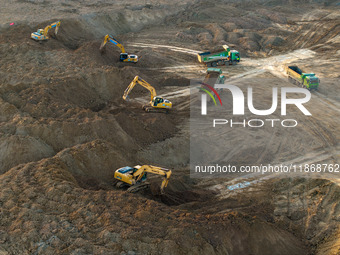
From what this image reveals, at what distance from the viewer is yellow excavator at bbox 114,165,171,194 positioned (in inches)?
701

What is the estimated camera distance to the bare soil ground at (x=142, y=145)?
46.1ft

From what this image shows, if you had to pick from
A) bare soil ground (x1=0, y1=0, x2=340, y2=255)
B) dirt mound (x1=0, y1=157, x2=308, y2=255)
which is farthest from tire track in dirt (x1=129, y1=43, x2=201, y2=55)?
dirt mound (x1=0, y1=157, x2=308, y2=255)

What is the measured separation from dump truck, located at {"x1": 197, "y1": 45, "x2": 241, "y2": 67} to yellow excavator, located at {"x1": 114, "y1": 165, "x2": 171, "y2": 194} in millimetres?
→ 19993

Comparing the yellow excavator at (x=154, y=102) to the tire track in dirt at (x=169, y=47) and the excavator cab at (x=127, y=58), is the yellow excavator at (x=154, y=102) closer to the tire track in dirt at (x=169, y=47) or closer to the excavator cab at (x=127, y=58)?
the excavator cab at (x=127, y=58)

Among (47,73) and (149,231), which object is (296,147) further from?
(47,73)

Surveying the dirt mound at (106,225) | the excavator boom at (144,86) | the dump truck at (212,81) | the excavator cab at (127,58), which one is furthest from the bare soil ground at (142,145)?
the dump truck at (212,81)

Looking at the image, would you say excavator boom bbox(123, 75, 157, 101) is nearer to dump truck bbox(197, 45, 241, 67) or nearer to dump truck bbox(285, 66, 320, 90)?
dump truck bbox(197, 45, 241, 67)

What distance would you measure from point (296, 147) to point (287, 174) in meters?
3.14

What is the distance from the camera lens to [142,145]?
22.6 metres

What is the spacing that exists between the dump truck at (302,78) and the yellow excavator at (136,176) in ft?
58.9

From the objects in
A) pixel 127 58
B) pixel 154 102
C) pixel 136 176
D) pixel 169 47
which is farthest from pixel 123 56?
pixel 136 176

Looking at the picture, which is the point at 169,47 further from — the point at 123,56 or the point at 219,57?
the point at 123,56

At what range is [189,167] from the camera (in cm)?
2205

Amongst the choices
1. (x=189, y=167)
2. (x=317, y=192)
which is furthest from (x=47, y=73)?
(x=317, y=192)
